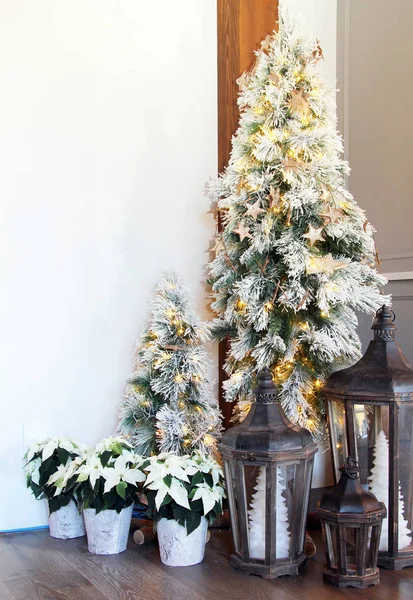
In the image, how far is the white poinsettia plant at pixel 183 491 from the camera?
1758mm

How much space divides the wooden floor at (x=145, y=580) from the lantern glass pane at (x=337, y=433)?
29 centimetres

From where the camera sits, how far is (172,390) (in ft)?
6.98

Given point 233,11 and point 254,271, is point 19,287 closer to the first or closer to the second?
point 254,271

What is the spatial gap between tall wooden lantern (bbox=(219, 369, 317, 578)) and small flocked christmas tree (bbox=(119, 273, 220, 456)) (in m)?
0.40

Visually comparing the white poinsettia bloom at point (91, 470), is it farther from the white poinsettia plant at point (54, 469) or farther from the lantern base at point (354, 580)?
the lantern base at point (354, 580)

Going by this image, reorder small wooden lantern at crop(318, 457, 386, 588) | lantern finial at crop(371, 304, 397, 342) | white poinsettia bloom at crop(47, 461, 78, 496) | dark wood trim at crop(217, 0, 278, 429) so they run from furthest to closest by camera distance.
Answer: dark wood trim at crop(217, 0, 278, 429)
white poinsettia bloom at crop(47, 461, 78, 496)
lantern finial at crop(371, 304, 397, 342)
small wooden lantern at crop(318, 457, 386, 588)

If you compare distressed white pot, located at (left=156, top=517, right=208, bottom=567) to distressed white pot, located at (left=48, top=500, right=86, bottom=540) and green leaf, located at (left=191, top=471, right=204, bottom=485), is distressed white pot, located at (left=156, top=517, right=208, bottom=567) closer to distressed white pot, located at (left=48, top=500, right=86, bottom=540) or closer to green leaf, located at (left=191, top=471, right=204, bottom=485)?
green leaf, located at (left=191, top=471, right=204, bottom=485)

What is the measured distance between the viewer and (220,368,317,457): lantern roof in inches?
64.8

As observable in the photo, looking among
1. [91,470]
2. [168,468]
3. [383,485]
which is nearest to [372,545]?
[383,485]

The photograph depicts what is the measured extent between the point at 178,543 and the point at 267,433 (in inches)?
16.6

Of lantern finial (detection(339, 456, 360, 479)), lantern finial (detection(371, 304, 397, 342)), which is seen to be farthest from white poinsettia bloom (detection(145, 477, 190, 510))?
lantern finial (detection(371, 304, 397, 342))

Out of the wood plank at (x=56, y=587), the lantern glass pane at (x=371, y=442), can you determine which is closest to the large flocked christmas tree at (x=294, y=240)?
the lantern glass pane at (x=371, y=442)

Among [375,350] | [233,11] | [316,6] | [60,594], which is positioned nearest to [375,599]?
[375,350]

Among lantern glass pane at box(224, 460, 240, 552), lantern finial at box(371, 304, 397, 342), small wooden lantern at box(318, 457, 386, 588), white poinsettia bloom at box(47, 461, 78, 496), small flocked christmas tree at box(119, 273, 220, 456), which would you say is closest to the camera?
small wooden lantern at box(318, 457, 386, 588)
